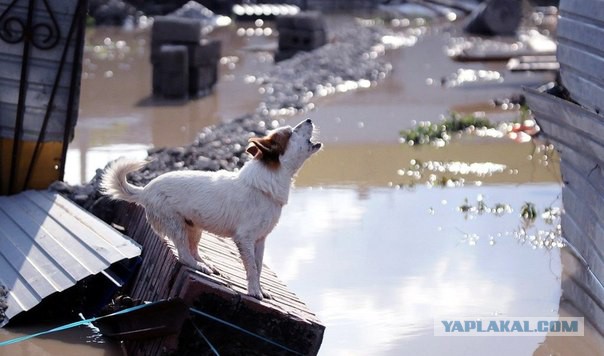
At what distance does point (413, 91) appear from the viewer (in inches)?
712

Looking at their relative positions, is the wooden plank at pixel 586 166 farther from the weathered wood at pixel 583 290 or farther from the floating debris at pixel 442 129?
the floating debris at pixel 442 129

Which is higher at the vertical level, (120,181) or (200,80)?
(120,181)

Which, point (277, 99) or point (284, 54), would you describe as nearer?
point (277, 99)

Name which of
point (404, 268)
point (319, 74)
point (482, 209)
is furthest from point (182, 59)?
point (404, 268)

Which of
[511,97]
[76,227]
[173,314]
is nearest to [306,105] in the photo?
[511,97]

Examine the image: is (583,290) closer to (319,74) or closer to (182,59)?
(182,59)

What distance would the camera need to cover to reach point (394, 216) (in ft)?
34.1

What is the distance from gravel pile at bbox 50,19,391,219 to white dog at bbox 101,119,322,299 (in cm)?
229

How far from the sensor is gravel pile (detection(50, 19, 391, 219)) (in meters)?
10.8

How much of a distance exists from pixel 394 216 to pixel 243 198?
4.17m

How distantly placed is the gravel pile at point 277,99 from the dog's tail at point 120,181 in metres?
2.02

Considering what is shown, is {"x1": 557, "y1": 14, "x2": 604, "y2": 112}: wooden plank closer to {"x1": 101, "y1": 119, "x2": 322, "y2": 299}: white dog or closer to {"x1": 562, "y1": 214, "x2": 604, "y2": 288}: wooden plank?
{"x1": 562, "y1": 214, "x2": 604, "y2": 288}: wooden plank

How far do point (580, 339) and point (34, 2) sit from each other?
17.0 ft

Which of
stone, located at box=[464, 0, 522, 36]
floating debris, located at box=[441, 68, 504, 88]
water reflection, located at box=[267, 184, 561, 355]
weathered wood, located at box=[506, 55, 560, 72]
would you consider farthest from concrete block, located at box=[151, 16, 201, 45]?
stone, located at box=[464, 0, 522, 36]
